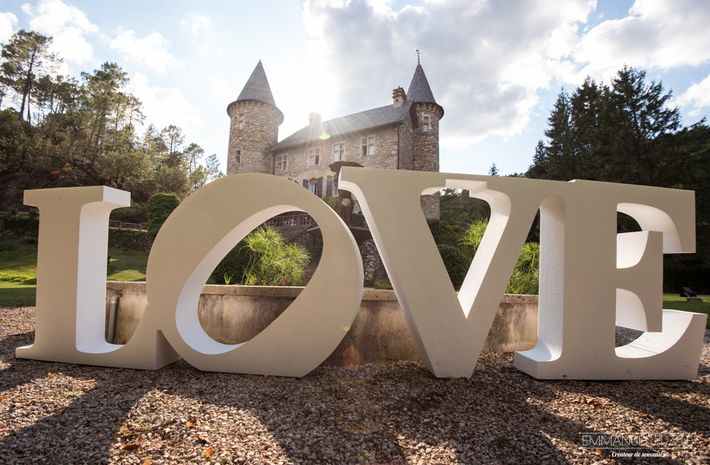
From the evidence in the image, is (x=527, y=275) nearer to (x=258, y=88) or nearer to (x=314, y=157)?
(x=314, y=157)

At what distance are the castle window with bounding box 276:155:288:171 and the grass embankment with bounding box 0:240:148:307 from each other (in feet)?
34.5

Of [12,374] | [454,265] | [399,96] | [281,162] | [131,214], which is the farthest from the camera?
[281,162]

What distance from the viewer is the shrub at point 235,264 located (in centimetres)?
576

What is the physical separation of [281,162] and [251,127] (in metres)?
3.16

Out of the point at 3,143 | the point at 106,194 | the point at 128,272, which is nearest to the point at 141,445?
the point at 106,194

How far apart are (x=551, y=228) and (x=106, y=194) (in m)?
4.71

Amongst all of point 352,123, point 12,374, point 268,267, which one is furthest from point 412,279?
point 352,123

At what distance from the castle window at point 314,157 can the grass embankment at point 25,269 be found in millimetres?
11831

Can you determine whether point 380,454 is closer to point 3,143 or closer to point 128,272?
point 128,272

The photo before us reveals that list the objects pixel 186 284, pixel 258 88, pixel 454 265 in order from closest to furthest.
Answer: pixel 186 284, pixel 454 265, pixel 258 88

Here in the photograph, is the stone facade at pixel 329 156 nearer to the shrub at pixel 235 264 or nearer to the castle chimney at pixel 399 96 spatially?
the castle chimney at pixel 399 96

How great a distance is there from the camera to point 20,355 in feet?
11.2

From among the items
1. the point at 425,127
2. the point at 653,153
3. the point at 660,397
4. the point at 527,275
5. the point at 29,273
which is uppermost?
the point at 425,127

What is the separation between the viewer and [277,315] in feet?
11.8
